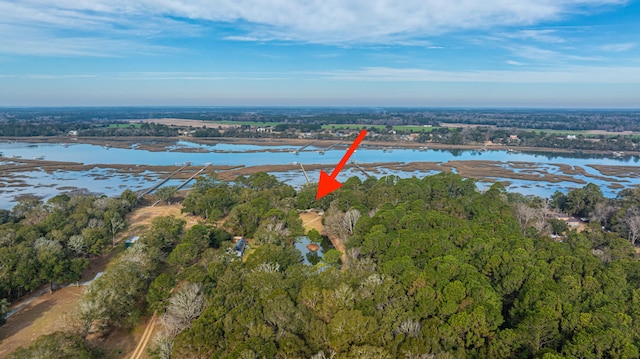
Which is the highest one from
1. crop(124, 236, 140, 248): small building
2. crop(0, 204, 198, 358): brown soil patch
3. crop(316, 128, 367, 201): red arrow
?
crop(316, 128, 367, 201): red arrow

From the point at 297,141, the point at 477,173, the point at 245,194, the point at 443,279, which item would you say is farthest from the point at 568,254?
the point at 297,141

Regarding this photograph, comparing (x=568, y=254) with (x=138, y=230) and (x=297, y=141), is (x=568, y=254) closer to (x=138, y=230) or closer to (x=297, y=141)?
(x=138, y=230)

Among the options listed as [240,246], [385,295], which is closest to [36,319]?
[240,246]

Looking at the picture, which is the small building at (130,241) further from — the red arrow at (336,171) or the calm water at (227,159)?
the calm water at (227,159)

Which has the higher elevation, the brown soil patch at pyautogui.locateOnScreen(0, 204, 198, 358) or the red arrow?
the red arrow

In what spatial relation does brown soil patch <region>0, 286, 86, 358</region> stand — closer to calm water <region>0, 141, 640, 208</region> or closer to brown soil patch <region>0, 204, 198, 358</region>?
brown soil patch <region>0, 204, 198, 358</region>

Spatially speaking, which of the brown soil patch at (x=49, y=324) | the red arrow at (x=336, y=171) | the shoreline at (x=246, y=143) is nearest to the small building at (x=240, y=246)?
the brown soil patch at (x=49, y=324)

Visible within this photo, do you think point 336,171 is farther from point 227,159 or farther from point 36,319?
point 227,159

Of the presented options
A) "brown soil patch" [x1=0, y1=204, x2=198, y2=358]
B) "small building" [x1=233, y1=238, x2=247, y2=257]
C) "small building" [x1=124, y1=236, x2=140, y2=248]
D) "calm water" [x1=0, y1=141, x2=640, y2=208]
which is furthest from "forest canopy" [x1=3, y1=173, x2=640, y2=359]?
"calm water" [x1=0, y1=141, x2=640, y2=208]

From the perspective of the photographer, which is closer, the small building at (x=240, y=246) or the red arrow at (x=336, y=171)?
the red arrow at (x=336, y=171)
